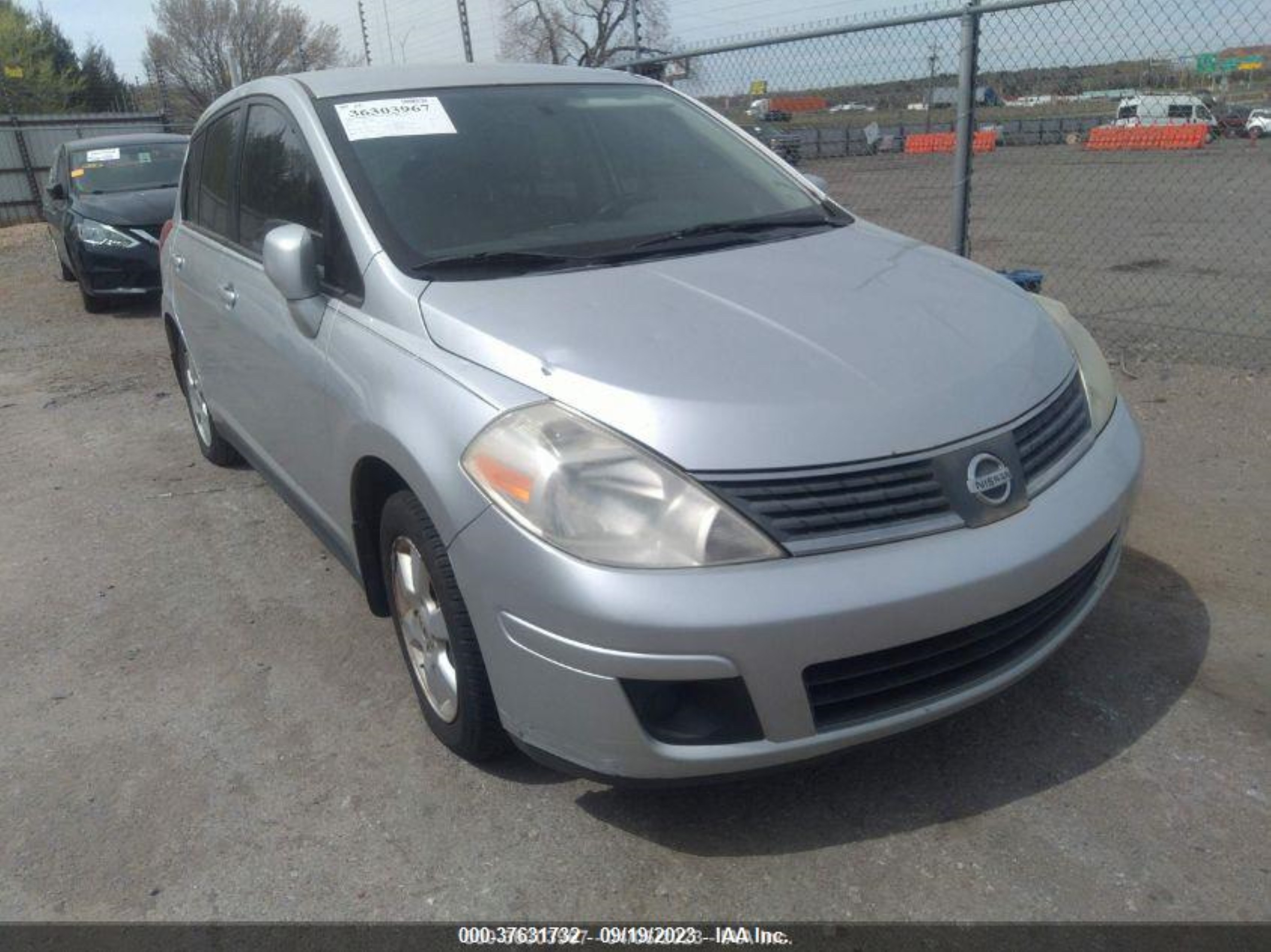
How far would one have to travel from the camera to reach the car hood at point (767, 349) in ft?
7.39

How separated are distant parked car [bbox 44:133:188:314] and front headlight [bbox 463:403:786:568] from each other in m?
8.58

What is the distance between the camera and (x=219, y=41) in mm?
43406

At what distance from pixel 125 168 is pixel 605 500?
1052 centimetres

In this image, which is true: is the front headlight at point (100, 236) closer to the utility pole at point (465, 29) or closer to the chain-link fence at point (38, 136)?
the utility pole at point (465, 29)

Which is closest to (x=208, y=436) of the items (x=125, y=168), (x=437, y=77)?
(x=437, y=77)

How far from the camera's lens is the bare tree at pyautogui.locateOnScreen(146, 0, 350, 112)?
41.4 meters

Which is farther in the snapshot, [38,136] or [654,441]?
[38,136]

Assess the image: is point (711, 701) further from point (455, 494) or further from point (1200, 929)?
point (1200, 929)

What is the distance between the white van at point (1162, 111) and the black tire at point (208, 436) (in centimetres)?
559

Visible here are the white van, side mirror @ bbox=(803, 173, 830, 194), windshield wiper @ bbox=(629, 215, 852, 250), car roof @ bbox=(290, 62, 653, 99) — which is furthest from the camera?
the white van

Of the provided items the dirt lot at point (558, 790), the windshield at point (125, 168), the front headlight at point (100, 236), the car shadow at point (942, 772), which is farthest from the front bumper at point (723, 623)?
the windshield at point (125, 168)

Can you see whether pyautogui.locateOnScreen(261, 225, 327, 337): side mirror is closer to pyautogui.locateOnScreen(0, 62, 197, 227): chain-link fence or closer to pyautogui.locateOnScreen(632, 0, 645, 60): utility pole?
pyautogui.locateOnScreen(632, 0, 645, 60): utility pole

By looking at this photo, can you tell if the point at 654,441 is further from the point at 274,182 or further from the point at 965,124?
the point at 965,124

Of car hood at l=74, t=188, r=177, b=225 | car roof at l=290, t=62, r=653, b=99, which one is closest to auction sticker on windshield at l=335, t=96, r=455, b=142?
car roof at l=290, t=62, r=653, b=99
